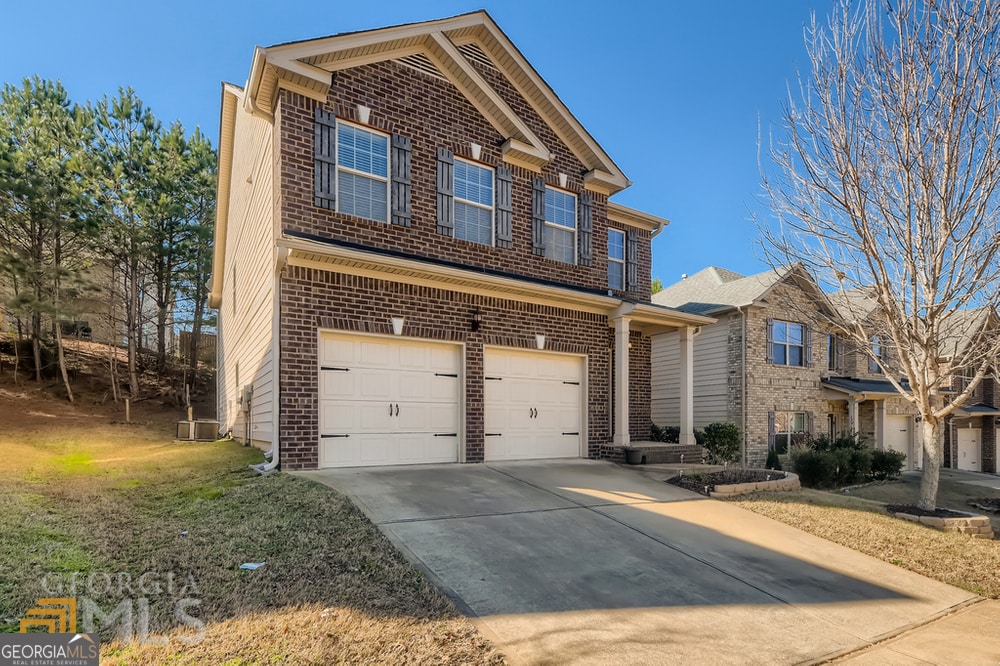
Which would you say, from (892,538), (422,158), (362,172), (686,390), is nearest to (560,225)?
(422,158)

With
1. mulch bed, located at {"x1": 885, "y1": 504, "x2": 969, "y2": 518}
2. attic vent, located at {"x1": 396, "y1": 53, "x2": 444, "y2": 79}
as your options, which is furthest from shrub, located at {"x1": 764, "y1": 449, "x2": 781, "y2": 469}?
attic vent, located at {"x1": 396, "y1": 53, "x2": 444, "y2": 79}

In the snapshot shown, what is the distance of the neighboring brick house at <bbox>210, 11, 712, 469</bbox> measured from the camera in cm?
807

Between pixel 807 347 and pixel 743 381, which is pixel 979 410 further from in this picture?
pixel 743 381

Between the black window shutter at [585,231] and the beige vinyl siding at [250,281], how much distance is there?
622 cm

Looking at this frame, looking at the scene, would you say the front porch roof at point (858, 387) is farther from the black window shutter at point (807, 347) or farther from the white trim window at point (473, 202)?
the white trim window at point (473, 202)

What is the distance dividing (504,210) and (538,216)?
0.85 meters

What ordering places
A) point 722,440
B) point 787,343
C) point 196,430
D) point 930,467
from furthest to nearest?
point 787,343, point 722,440, point 196,430, point 930,467

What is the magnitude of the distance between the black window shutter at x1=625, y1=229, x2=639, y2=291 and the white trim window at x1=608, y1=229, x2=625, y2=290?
14 cm

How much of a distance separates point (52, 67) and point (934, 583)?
28007 millimetres

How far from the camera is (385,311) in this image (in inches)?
338

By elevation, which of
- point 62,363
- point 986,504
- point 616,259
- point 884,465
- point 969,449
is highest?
point 616,259

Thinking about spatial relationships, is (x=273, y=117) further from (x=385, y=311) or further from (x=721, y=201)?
(x=721, y=201)

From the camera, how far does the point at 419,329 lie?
8891 mm

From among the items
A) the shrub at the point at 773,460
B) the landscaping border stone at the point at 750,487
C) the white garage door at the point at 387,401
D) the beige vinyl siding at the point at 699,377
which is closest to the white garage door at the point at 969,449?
the shrub at the point at 773,460
